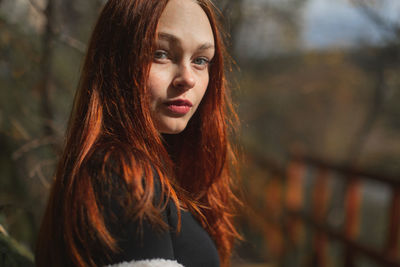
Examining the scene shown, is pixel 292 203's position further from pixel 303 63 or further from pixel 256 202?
pixel 303 63

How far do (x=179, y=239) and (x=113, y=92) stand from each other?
1.45 feet

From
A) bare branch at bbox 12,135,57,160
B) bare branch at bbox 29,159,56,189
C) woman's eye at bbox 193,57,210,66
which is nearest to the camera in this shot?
woman's eye at bbox 193,57,210,66

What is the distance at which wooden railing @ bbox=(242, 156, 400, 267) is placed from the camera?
116 inches

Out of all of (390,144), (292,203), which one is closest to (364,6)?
(292,203)

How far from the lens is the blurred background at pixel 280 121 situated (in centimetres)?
223

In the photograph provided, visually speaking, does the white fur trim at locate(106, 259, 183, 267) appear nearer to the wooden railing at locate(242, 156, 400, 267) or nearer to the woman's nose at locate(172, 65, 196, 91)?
the woman's nose at locate(172, 65, 196, 91)

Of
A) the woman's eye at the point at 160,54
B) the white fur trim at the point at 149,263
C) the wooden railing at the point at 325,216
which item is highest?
the woman's eye at the point at 160,54

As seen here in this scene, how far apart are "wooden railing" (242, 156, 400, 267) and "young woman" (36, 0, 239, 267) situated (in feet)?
7.44

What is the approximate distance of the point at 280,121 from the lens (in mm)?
12805

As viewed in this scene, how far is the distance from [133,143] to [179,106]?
0.19 m

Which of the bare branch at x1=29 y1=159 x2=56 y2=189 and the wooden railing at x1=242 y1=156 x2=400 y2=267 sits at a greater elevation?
the bare branch at x1=29 y1=159 x2=56 y2=189

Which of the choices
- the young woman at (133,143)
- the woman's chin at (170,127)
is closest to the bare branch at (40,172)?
the young woman at (133,143)

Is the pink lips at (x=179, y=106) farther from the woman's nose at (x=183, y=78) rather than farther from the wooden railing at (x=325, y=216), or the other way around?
the wooden railing at (x=325, y=216)

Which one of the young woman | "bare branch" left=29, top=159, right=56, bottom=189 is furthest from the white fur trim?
"bare branch" left=29, top=159, right=56, bottom=189
